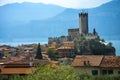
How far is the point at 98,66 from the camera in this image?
19.6 metres

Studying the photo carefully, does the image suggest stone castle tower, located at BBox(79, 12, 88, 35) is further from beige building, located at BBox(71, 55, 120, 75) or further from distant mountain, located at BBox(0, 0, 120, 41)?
A: distant mountain, located at BBox(0, 0, 120, 41)

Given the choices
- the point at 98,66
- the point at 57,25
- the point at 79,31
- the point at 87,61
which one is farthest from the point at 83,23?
the point at 57,25

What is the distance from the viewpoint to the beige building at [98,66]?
765 inches

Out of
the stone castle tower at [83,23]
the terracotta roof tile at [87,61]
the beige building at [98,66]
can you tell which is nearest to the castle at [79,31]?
the stone castle tower at [83,23]

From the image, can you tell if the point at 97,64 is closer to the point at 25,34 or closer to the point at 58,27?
the point at 25,34

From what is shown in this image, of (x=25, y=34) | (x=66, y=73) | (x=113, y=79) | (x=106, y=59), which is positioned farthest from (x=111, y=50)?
(x=25, y=34)

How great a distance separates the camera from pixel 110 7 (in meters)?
191

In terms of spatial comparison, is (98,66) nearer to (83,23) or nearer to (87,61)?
(87,61)

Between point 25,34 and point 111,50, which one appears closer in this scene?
point 111,50

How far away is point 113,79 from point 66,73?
4.32 metres

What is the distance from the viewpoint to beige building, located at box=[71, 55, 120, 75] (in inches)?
765

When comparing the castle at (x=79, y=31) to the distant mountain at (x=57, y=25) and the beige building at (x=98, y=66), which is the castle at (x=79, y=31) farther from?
the distant mountain at (x=57, y=25)

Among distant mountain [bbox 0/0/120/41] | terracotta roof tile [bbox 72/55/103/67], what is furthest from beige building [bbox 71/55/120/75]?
distant mountain [bbox 0/0/120/41]

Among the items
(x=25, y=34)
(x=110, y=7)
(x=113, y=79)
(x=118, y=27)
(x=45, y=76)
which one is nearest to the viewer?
(x=45, y=76)
